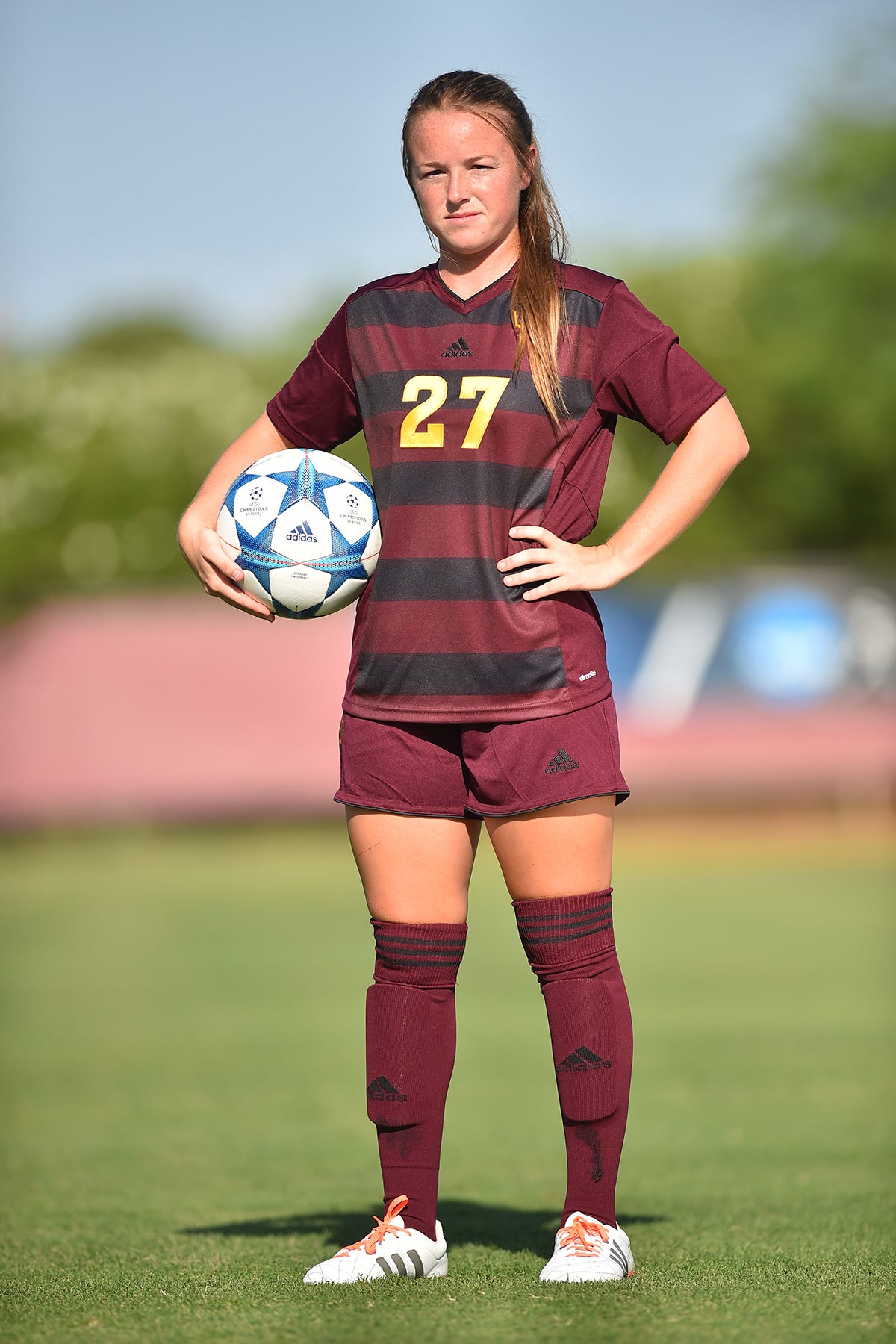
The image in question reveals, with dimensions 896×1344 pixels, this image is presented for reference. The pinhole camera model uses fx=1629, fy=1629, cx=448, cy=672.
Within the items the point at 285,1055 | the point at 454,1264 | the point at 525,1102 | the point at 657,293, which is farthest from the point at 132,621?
the point at 657,293

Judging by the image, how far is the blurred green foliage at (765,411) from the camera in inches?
1382

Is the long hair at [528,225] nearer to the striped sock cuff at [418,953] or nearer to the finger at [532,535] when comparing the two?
the finger at [532,535]

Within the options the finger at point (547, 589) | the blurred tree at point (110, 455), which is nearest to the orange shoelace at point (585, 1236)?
the finger at point (547, 589)

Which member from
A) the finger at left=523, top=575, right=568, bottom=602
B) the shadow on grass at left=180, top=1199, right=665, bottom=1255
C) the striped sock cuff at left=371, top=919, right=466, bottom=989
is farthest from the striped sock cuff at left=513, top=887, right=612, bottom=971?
the shadow on grass at left=180, top=1199, right=665, bottom=1255

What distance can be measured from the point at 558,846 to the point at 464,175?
4.56 ft

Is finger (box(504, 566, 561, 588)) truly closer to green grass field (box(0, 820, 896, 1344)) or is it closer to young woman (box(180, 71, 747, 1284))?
young woman (box(180, 71, 747, 1284))

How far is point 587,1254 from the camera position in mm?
3219

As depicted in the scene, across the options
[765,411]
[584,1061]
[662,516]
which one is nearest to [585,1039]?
[584,1061]

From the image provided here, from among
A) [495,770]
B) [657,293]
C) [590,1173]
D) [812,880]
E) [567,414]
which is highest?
[657,293]

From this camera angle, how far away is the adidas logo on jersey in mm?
3455

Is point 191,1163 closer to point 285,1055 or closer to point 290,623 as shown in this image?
point 285,1055

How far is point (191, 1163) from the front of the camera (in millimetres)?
5523

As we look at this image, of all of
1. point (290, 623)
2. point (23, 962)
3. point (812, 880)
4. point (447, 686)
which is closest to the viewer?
point (447, 686)

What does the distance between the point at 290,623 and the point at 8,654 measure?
3642mm
